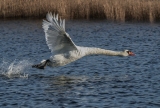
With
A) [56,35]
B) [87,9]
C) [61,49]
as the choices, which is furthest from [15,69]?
[87,9]

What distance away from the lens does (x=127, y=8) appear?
28688mm

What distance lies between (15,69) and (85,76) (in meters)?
2.31

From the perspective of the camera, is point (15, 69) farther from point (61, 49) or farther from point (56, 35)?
point (56, 35)

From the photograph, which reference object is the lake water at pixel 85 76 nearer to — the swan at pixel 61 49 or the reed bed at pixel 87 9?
the swan at pixel 61 49

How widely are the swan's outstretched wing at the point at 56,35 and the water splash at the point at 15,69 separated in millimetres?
1408

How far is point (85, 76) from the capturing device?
44.9ft

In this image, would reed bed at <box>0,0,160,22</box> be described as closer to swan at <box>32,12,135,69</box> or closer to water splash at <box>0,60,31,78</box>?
water splash at <box>0,60,31,78</box>

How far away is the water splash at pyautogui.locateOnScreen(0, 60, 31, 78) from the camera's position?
45.5 feet

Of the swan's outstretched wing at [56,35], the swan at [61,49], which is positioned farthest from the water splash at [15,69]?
the swan's outstretched wing at [56,35]

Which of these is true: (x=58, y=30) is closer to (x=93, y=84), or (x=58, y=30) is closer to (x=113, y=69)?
(x=93, y=84)

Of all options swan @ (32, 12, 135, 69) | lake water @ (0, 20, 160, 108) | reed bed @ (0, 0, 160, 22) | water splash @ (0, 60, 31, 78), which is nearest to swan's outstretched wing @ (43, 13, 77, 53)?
swan @ (32, 12, 135, 69)

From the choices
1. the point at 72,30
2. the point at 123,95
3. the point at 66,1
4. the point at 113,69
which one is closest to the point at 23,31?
the point at 72,30

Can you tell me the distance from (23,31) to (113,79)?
1366 centimetres

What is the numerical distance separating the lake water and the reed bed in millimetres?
4465
